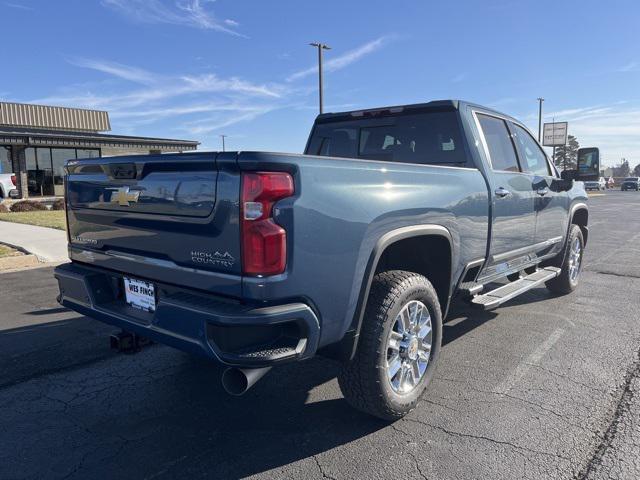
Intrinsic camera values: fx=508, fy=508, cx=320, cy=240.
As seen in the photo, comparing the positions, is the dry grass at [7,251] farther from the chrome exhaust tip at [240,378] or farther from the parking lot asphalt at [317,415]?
the chrome exhaust tip at [240,378]

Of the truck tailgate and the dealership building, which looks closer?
the truck tailgate

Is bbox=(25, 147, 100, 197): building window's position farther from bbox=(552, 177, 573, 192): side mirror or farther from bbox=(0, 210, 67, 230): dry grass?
bbox=(552, 177, 573, 192): side mirror

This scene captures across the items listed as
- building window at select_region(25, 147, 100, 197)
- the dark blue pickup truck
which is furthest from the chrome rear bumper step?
building window at select_region(25, 147, 100, 197)

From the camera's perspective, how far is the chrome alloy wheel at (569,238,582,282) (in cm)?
623

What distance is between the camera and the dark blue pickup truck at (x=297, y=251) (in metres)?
2.39

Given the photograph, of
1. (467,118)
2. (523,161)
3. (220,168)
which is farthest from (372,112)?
(220,168)

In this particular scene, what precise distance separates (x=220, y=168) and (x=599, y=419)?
273 centimetres

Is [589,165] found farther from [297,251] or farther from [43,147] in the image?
[43,147]

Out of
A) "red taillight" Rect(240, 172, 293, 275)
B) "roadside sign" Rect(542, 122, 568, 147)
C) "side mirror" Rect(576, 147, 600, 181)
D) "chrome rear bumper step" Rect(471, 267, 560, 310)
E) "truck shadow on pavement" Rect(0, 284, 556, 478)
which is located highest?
"roadside sign" Rect(542, 122, 568, 147)

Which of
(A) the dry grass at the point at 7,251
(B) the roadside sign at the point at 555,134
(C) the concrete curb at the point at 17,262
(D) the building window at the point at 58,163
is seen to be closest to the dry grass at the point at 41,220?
(A) the dry grass at the point at 7,251

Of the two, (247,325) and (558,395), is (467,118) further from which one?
(247,325)

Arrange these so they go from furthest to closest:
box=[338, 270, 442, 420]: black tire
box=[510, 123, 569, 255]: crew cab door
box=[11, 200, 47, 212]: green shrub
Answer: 1. box=[11, 200, 47, 212]: green shrub
2. box=[510, 123, 569, 255]: crew cab door
3. box=[338, 270, 442, 420]: black tire

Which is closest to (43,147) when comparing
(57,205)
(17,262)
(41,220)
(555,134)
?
(57,205)

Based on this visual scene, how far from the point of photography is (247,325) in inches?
91.8
